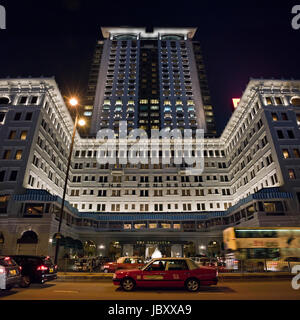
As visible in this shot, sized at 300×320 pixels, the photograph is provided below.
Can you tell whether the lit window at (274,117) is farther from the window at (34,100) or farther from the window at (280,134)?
the window at (34,100)

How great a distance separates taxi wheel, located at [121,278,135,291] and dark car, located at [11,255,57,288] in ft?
17.4

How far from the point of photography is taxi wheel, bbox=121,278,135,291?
33.9 feet

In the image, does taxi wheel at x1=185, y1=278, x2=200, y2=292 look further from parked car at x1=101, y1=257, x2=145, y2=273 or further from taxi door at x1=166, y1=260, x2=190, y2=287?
parked car at x1=101, y1=257, x2=145, y2=273

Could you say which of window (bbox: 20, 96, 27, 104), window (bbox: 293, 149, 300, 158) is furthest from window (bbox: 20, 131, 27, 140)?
window (bbox: 293, 149, 300, 158)

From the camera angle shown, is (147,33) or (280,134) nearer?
(280,134)

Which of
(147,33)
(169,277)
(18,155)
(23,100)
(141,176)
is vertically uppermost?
(147,33)

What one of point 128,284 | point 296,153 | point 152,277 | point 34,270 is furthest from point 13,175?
point 296,153

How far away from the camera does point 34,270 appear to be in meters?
12.6

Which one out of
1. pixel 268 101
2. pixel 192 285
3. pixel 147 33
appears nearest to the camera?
pixel 192 285

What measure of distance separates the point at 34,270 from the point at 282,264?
1799cm

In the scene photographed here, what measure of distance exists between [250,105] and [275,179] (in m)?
16.7

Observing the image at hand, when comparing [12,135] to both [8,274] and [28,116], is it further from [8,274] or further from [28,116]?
[8,274]
